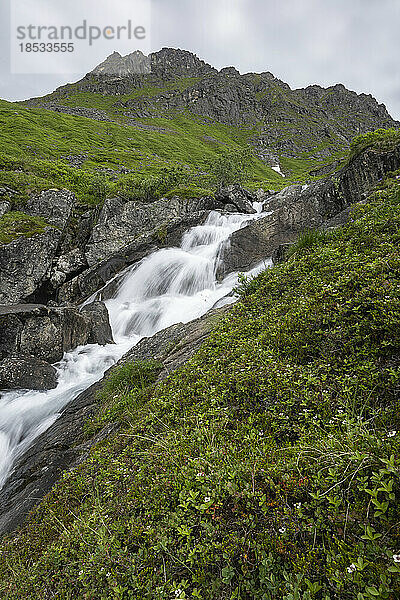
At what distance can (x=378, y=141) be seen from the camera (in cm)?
1947

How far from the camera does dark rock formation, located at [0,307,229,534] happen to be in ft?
21.7

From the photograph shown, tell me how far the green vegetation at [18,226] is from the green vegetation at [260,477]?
25758 mm

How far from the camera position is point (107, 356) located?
16531mm

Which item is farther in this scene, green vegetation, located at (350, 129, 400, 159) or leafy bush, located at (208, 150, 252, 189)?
leafy bush, located at (208, 150, 252, 189)

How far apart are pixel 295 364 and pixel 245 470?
1.95 metres

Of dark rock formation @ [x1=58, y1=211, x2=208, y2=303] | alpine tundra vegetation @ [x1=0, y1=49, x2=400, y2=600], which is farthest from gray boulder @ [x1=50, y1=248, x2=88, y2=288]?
alpine tundra vegetation @ [x1=0, y1=49, x2=400, y2=600]

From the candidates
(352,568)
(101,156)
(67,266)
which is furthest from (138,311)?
(101,156)

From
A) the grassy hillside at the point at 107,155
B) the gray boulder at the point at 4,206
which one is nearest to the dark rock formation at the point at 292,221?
the grassy hillside at the point at 107,155

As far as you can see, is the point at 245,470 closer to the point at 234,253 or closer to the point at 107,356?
the point at 107,356

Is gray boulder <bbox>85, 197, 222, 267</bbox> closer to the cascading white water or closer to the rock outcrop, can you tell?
the cascading white water

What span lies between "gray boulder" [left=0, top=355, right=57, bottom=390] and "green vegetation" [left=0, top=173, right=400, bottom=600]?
9.30 meters

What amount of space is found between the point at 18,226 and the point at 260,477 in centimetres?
3107

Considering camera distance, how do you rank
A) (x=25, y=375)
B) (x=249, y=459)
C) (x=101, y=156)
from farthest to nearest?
(x=101, y=156)
(x=25, y=375)
(x=249, y=459)

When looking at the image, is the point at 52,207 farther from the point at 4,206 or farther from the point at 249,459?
the point at 249,459
